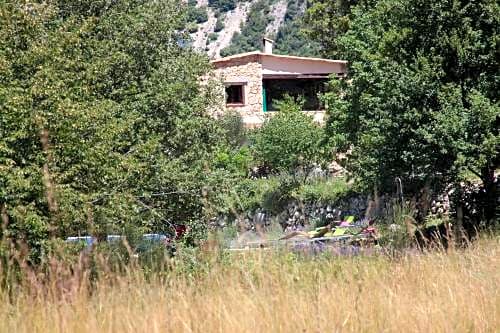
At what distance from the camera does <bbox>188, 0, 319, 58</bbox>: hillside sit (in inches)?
4402

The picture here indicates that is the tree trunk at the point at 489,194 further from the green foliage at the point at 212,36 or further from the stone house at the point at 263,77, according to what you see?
the green foliage at the point at 212,36

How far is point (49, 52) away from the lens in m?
11.1

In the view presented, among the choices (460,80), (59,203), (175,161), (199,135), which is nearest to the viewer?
(59,203)

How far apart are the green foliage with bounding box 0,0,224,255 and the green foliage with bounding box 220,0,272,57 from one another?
A: 93.0 m

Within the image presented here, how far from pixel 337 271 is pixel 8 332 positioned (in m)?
2.47

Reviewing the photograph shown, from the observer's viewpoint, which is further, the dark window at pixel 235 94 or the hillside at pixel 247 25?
the hillside at pixel 247 25

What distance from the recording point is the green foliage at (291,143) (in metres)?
31.0

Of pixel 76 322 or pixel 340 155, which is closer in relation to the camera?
pixel 76 322

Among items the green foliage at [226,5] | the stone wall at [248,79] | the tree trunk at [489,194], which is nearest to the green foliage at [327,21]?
the stone wall at [248,79]

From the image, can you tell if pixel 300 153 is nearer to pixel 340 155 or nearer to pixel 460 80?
pixel 340 155

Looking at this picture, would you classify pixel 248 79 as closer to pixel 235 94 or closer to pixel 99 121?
pixel 235 94

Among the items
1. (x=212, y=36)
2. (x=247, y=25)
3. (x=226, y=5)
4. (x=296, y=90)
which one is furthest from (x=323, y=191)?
(x=226, y=5)

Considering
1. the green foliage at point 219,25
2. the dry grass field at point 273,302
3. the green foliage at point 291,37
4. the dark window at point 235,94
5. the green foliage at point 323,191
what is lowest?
the green foliage at point 323,191

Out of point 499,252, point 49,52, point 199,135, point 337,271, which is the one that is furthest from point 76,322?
point 199,135
